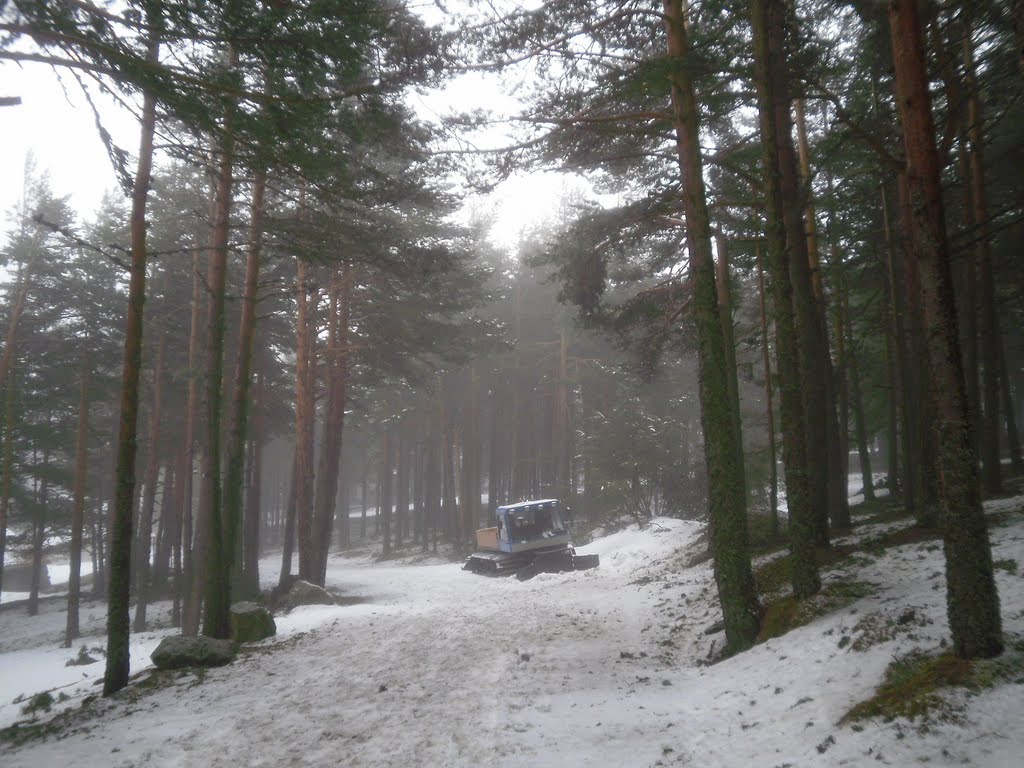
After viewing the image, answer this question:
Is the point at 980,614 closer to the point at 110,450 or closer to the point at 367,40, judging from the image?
the point at 367,40

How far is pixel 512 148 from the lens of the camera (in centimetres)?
988

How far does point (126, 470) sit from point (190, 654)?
2.86 metres

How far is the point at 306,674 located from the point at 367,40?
782cm

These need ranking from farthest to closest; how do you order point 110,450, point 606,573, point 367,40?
point 110,450 < point 606,573 < point 367,40

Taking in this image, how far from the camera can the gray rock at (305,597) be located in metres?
17.6

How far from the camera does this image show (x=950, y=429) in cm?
494

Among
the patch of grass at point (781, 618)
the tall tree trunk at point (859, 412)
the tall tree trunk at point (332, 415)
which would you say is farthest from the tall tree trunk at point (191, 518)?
the tall tree trunk at point (859, 412)

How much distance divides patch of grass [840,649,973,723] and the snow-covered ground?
124mm

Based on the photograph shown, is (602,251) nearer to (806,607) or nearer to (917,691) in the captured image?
(806,607)

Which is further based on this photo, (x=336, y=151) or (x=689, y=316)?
(x=689, y=316)

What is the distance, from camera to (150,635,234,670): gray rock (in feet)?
30.7

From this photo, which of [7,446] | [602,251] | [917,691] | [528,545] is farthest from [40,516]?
[917,691]

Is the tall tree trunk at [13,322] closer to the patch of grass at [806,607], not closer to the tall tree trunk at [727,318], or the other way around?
the tall tree trunk at [727,318]

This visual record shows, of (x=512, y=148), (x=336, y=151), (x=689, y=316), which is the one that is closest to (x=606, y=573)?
(x=689, y=316)
